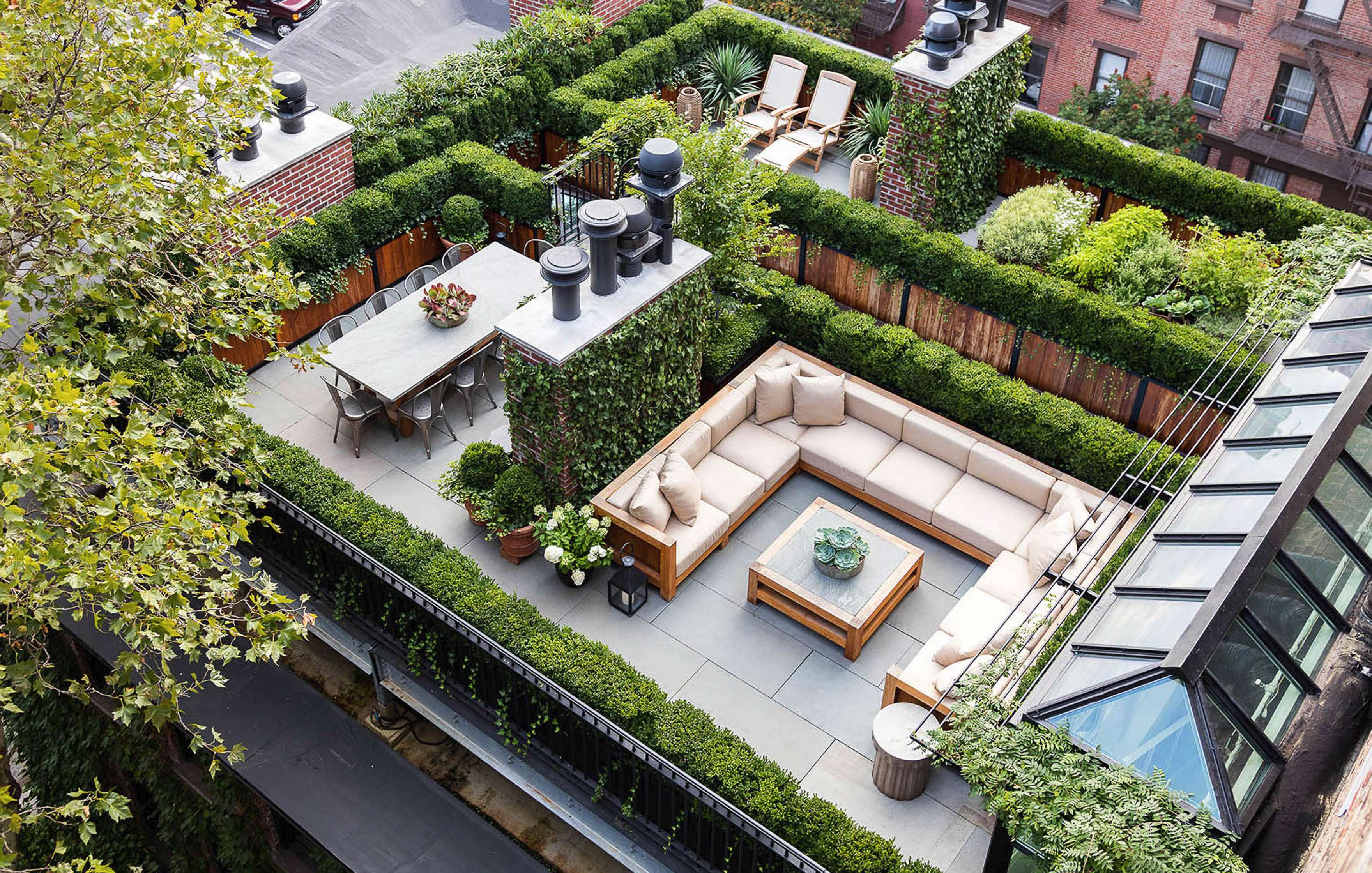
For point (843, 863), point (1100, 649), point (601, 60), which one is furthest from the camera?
point (601, 60)

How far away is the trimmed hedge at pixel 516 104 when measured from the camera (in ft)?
50.4

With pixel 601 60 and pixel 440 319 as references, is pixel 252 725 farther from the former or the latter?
pixel 601 60

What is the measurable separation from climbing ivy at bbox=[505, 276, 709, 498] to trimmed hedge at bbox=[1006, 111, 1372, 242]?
19.8ft

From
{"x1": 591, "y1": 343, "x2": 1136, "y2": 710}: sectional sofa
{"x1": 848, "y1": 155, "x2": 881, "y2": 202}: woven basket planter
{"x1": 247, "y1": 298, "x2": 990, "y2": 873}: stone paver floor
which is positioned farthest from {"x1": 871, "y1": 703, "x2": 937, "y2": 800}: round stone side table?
{"x1": 848, "y1": 155, "x2": 881, "y2": 202}: woven basket planter

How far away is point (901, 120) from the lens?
15.1 m

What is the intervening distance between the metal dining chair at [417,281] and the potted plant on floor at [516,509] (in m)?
3.34

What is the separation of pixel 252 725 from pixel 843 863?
226 inches

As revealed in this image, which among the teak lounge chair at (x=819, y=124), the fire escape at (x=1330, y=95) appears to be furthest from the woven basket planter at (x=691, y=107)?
the fire escape at (x=1330, y=95)

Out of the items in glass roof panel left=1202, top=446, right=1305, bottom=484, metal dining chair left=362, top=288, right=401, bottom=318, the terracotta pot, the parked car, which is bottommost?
the parked car

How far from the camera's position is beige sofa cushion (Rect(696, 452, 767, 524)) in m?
12.2

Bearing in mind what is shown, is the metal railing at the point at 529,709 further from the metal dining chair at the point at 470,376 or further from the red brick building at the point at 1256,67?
the red brick building at the point at 1256,67

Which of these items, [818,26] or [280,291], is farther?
[818,26]

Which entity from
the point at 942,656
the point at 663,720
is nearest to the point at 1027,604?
the point at 942,656

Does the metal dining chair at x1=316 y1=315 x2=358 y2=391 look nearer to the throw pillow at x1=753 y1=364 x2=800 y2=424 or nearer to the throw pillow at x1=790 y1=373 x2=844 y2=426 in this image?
the throw pillow at x1=753 y1=364 x2=800 y2=424
